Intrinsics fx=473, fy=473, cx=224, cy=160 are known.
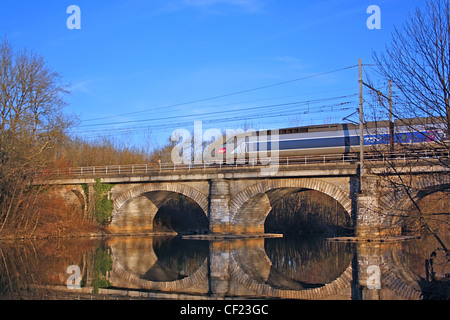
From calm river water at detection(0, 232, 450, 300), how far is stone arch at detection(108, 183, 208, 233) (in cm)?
676

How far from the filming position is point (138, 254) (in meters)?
22.1

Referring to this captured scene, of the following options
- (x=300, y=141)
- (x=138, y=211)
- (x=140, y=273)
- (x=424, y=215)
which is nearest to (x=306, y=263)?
(x=140, y=273)

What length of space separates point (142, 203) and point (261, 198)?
10.1m

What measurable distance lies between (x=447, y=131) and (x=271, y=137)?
23.0 meters

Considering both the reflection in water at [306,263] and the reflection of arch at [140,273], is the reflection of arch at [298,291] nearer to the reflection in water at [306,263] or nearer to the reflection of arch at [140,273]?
the reflection in water at [306,263]

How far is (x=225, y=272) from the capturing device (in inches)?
627

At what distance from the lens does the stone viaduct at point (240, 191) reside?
24.3m

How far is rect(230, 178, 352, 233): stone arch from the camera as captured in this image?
84.7 ft

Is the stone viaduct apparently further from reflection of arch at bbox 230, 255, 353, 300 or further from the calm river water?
reflection of arch at bbox 230, 255, 353, 300

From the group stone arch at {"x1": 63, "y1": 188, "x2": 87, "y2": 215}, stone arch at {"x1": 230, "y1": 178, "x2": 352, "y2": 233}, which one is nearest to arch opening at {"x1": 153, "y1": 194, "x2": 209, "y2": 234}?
stone arch at {"x1": 63, "y1": 188, "x2": 87, "y2": 215}

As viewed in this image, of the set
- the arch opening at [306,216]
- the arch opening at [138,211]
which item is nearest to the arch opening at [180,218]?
the arch opening at [138,211]

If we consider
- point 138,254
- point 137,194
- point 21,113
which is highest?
point 21,113

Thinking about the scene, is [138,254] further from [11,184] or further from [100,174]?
[100,174]
